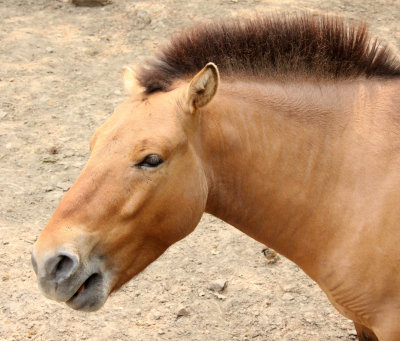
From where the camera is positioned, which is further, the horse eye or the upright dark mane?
the upright dark mane

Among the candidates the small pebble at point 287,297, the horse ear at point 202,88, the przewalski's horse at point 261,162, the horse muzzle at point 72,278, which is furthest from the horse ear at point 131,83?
the small pebble at point 287,297

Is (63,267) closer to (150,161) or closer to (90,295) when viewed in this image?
(90,295)

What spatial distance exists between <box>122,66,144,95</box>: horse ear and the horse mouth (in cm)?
98

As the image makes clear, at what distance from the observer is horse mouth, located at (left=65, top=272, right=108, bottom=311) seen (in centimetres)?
244

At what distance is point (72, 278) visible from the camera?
233cm

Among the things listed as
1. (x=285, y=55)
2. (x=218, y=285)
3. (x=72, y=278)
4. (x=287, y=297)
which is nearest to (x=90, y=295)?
(x=72, y=278)

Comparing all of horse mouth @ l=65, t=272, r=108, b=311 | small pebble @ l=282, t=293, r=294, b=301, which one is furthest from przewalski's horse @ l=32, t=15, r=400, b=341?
small pebble @ l=282, t=293, r=294, b=301

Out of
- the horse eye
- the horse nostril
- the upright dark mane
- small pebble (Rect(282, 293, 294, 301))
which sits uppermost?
the upright dark mane

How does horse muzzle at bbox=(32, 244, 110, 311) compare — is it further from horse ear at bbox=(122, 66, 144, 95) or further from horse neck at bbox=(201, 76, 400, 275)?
horse ear at bbox=(122, 66, 144, 95)

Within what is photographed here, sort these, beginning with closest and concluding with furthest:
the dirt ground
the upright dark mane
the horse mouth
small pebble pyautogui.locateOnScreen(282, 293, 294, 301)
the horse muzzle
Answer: the horse muzzle < the horse mouth < the upright dark mane < the dirt ground < small pebble pyautogui.locateOnScreen(282, 293, 294, 301)

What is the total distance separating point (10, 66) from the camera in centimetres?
762

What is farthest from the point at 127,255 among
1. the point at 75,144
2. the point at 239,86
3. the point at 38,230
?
the point at 75,144

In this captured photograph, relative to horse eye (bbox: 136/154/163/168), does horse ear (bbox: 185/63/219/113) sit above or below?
above

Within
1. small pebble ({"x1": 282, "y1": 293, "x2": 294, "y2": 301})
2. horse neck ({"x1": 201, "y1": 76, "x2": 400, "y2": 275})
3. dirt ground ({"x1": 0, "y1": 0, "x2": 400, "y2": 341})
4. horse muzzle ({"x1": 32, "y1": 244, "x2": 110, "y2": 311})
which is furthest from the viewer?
small pebble ({"x1": 282, "y1": 293, "x2": 294, "y2": 301})
